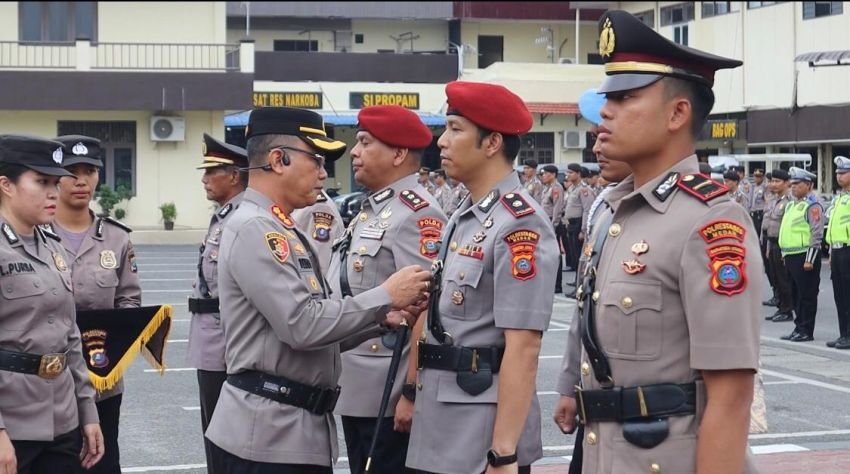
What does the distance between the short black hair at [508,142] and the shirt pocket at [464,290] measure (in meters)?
0.51

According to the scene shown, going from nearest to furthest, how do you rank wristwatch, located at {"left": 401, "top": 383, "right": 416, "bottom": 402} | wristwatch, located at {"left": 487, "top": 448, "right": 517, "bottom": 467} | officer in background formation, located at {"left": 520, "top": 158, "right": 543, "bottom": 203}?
1. wristwatch, located at {"left": 487, "top": 448, "right": 517, "bottom": 467}
2. wristwatch, located at {"left": 401, "top": 383, "right": 416, "bottom": 402}
3. officer in background formation, located at {"left": 520, "top": 158, "right": 543, "bottom": 203}

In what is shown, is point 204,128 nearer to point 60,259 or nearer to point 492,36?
point 492,36

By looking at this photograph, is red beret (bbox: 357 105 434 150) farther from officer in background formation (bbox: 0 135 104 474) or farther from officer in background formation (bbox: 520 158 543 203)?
officer in background formation (bbox: 520 158 543 203)

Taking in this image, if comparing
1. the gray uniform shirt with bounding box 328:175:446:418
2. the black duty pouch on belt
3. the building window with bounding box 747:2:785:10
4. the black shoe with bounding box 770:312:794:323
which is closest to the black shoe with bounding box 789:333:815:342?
the black shoe with bounding box 770:312:794:323

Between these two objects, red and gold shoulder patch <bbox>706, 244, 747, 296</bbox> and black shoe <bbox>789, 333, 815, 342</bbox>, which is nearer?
red and gold shoulder patch <bbox>706, 244, 747, 296</bbox>

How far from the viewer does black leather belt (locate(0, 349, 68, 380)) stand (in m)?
4.82

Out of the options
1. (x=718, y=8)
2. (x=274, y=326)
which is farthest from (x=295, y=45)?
A: (x=274, y=326)

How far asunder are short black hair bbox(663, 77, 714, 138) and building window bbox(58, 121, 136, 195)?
31.3m

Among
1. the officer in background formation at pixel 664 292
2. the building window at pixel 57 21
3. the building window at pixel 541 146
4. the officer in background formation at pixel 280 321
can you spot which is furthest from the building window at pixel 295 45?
the officer in background formation at pixel 664 292

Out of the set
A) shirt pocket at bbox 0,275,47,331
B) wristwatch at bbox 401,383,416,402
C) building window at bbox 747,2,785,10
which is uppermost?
building window at bbox 747,2,785,10

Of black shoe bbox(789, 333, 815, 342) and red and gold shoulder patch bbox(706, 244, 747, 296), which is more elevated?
red and gold shoulder patch bbox(706, 244, 747, 296)

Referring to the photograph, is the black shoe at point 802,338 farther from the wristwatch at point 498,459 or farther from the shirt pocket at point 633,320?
the shirt pocket at point 633,320

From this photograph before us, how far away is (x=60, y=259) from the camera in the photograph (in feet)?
17.2

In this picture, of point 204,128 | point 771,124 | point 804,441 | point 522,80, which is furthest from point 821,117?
point 804,441
